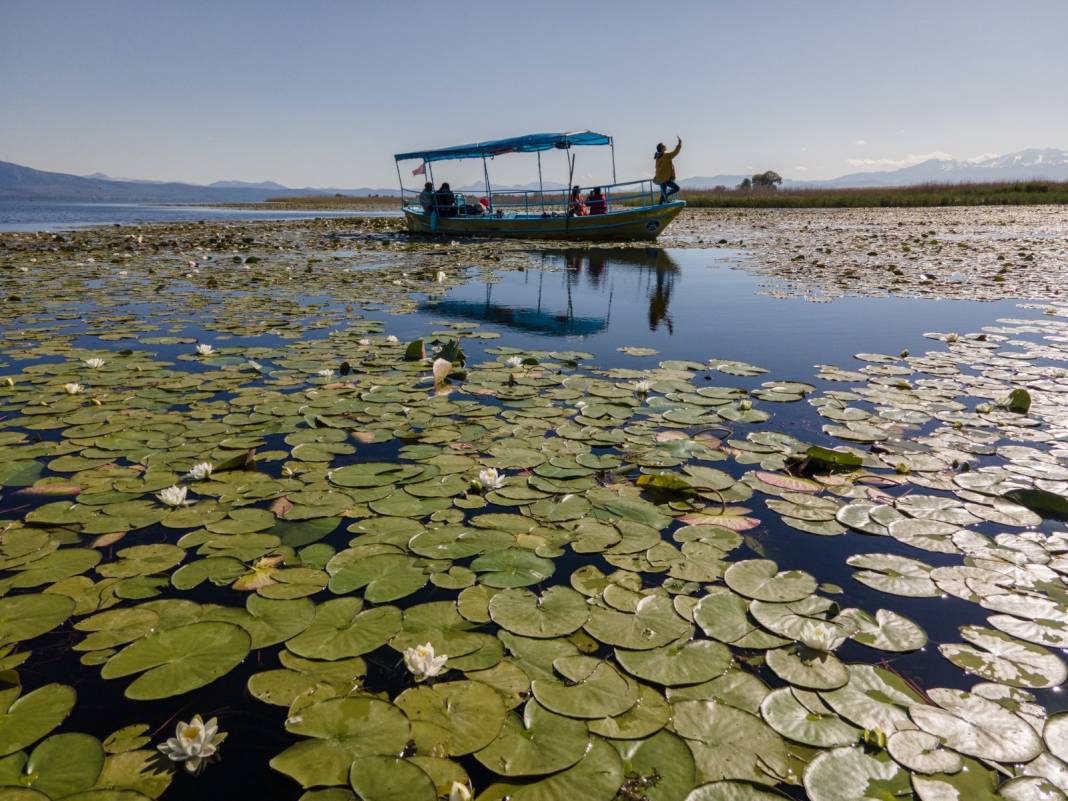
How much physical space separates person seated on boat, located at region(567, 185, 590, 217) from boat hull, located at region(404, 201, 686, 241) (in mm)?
644

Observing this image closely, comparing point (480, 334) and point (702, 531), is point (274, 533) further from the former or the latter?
point (480, 334)

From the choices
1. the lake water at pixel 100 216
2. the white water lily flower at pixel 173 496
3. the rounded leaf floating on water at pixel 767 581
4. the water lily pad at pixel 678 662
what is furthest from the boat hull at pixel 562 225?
the water lily pad at pixel 678 662

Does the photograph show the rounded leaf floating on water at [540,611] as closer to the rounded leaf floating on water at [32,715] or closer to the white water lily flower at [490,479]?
the white water lily flower at [490,479]

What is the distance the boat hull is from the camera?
16703 millimetres

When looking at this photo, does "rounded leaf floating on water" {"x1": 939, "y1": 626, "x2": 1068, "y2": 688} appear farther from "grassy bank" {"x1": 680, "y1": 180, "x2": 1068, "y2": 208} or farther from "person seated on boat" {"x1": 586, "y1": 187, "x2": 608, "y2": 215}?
"grassy bank" {"x1": 680, "y1": 180, "x2": 1068, "y2": 208}

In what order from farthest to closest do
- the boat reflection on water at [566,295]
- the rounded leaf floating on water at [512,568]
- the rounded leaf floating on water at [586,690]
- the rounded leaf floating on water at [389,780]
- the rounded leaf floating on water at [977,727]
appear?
1. the boat reflection on water at [566,295]
2. the rounded leaf floating on water at [512,568]
3. the rounded leaf floating on water at [586,690]
4. the rounded leaf floating on water at [977,727]
5. the rounded leaf floating on water at [389,780]

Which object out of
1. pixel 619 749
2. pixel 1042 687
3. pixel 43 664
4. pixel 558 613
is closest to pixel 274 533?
pixel 43 664

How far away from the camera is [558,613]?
198cm

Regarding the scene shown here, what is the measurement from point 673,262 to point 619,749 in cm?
1278

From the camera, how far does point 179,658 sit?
1.75m

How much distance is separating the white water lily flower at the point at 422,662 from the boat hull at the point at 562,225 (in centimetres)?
1566

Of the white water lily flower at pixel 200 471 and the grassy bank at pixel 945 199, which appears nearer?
the white water lily flower at pixel 200 471

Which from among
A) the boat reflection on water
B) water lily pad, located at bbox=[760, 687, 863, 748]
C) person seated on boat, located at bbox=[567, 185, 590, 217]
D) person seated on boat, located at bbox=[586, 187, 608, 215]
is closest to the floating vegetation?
water lily pad, located at bbox=[760, 687, 863, 748]

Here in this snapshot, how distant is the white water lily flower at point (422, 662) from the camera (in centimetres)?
164
